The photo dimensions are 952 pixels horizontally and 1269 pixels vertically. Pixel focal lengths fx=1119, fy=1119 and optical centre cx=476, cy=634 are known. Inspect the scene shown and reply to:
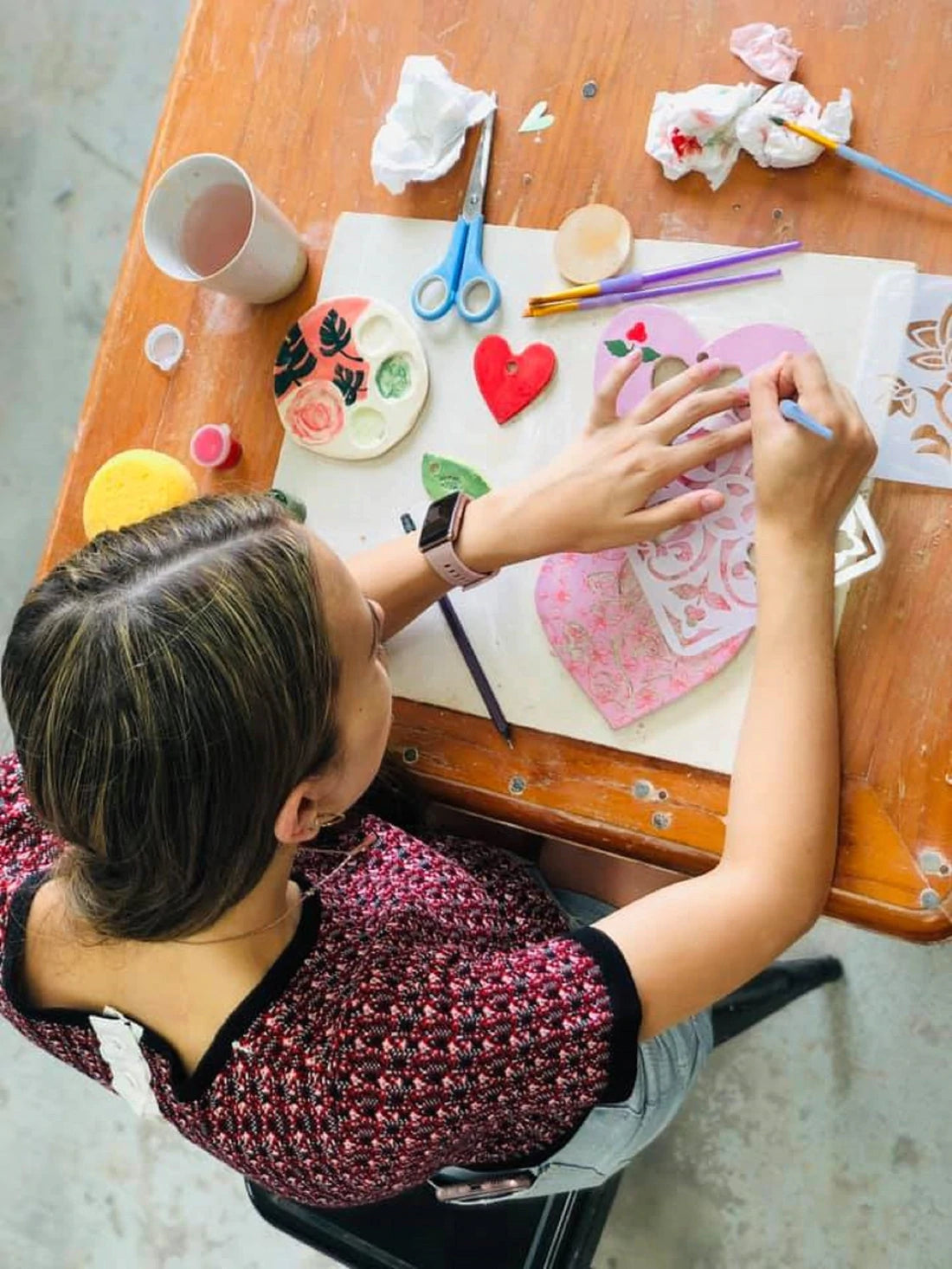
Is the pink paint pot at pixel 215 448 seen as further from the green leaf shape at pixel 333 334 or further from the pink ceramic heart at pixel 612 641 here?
the pink ceramic heart at pixel 612 641

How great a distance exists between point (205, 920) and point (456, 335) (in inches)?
18.5

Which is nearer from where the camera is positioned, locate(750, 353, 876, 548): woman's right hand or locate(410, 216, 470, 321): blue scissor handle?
locate(750, 353, 876, 548): woman's right hand

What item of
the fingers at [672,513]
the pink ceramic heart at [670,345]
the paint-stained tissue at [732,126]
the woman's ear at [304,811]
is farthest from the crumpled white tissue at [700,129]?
the woman's ear at [304,811]

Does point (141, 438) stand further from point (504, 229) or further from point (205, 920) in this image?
point (205, 920)

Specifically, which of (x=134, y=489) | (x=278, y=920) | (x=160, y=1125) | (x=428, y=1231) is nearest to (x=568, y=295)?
(x=134, y=489)

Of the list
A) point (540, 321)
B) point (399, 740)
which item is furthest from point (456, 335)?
point (399, 740)

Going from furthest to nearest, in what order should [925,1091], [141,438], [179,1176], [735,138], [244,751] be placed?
[179,1176] → [925,1091] → [141,438] → [735,138] → [244,751]

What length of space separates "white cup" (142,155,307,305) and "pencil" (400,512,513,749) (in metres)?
0.23

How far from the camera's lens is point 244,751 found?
605 mm

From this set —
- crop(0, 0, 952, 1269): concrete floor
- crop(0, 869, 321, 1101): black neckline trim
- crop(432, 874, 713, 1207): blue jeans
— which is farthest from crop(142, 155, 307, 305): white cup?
crop(0, 0, 952, 1269): concrete floor

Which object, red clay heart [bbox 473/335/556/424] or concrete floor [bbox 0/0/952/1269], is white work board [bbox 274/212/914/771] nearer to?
red clay heart [bbox 473/335/556/424]

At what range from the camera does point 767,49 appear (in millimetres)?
780

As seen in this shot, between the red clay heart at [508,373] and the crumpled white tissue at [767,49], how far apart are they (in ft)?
0.78

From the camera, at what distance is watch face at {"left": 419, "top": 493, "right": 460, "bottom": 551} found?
0.83 metres
